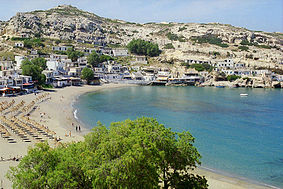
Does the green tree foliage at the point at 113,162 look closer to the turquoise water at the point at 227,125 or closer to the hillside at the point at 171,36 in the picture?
the turquoise water at the point at 227,125

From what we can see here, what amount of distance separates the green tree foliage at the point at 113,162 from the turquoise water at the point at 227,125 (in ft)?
37.1

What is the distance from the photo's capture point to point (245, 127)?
42.3m

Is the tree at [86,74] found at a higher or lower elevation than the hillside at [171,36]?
lower

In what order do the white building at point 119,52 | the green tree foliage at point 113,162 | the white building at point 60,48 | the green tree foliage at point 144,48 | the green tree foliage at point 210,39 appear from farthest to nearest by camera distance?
the green tree foliage at point 210,39, the green tree foliage at point 144,48, the white building at point 119,52, the white building at point 60,48, the green tree foliage at point 113,162

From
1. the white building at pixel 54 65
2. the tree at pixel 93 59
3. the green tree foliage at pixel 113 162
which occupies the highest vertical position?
the tree at pixel 93 59

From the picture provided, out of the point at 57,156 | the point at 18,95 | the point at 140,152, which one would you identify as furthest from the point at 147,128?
the point at 18,95

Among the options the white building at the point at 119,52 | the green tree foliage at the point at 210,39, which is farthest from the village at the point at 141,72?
the green tree foliage at the point at 210,39

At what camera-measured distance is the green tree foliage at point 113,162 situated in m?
13.1

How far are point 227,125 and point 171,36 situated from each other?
129165mm

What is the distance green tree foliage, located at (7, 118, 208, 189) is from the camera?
13109 mm

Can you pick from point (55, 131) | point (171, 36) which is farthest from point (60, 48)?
point (55, 131)

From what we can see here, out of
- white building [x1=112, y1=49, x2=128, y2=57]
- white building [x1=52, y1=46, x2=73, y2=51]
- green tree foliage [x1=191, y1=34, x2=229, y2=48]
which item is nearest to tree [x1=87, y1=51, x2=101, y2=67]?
white building [x1=52, y1=46, x2=73, y2=51]

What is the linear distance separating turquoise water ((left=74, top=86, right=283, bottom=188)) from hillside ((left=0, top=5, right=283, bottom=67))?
70995mm

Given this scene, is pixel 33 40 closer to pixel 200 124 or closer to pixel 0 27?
pixel 0 27
